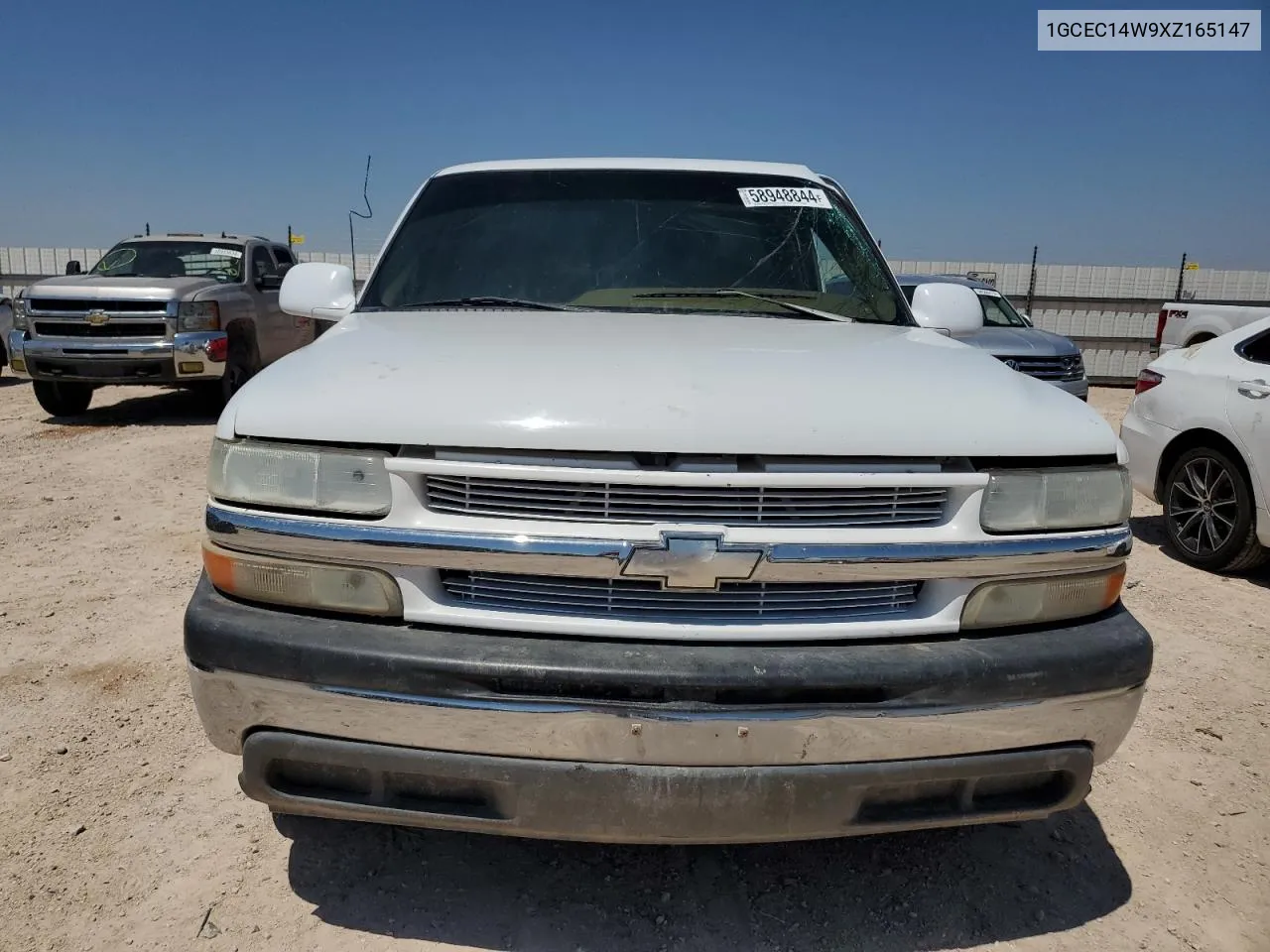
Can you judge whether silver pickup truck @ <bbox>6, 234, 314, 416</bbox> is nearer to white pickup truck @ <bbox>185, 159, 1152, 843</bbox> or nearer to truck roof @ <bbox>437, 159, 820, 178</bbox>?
truck roof @ <bbox>437, 159, 820, 178</bbox>

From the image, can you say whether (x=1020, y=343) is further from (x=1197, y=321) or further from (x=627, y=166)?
(x=627, y=166)

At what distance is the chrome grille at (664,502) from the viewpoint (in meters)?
1.79

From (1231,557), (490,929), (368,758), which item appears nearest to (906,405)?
(368,758)

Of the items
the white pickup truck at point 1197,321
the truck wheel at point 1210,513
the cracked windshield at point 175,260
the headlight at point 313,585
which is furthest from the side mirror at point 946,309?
the white pickup truck at point 1197,321

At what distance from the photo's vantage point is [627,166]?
3373 millimetres

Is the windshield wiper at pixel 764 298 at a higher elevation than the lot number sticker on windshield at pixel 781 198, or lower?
lower

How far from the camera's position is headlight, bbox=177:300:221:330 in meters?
8.71

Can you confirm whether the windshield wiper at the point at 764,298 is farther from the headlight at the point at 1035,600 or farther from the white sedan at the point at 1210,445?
the white sedan at the point at 1210,445

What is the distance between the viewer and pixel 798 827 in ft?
5.96

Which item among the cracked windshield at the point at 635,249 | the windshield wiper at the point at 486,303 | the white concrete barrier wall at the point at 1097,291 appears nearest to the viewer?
the windshield wiper at the point at 486,303

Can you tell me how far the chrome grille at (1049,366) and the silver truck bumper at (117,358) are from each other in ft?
27.6

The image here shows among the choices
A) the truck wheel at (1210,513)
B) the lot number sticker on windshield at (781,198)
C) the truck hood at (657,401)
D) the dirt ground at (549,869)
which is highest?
the lot number sticker on windshield at (781,198)

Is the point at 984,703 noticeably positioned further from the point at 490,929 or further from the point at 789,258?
the point at 789,258

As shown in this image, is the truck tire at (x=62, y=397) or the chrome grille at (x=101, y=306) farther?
the truck tire at (x=62, y=397)
